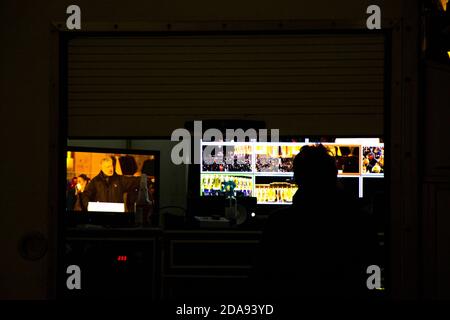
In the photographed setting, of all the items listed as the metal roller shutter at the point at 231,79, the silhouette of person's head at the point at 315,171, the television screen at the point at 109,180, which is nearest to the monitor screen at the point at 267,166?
the television screen at the point at 109,180

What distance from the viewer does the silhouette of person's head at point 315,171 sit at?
102 inches

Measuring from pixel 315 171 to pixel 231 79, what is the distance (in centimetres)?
116

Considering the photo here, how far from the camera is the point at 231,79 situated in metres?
3.58

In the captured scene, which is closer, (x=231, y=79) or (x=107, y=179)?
(x=231, y=79)

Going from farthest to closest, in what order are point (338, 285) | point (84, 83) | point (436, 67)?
point (84, 83) < point (436, 67) < point (338, 285)

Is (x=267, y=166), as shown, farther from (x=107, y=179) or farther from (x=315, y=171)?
(x=315, y=171)

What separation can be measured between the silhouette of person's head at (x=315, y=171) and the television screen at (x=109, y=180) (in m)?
2.68

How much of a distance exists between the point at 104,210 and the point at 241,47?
2298 mm

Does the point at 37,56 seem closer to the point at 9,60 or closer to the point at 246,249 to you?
the point at 9,60

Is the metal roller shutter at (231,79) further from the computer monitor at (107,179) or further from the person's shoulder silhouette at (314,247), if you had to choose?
the computer monitor at (107,179)

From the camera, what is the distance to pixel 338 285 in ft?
8.28

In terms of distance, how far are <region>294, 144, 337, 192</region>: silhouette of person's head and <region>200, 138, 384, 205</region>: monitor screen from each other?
334 centimetres

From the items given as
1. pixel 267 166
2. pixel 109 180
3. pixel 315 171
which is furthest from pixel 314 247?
pixel 267 166
